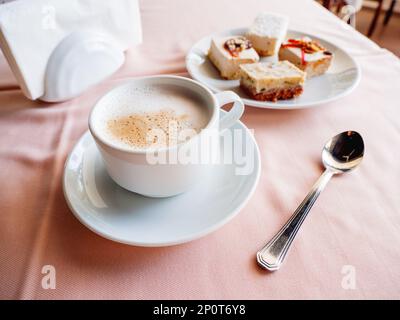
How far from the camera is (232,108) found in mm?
499

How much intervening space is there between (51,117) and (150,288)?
0.44 meters

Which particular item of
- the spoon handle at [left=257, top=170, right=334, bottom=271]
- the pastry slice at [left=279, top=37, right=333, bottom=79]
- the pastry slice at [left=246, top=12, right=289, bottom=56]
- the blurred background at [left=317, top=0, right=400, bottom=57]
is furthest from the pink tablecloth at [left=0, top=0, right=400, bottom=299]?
the blurred background at [left=317, top=0, right=400, bottom=57]

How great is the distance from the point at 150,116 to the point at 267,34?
1.64ft

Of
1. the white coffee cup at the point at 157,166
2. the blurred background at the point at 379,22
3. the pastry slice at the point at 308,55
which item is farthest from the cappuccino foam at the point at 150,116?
the blurred background at the point at 379,22

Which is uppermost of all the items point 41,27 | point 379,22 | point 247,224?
point 41,27

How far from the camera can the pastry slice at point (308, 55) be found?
0.77 meters

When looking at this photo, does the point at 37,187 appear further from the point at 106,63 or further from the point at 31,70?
the point at 106,63

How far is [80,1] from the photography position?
0.64 metres

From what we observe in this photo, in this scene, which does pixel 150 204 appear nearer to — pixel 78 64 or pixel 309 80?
pixel 78 64

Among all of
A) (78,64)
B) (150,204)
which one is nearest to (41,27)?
(78,64)

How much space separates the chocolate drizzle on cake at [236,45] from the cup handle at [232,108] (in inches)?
12.0

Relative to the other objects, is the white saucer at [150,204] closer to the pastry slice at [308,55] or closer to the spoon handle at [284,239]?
the spoon handle at [284,239]

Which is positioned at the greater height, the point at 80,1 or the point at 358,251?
the point at 80,1
